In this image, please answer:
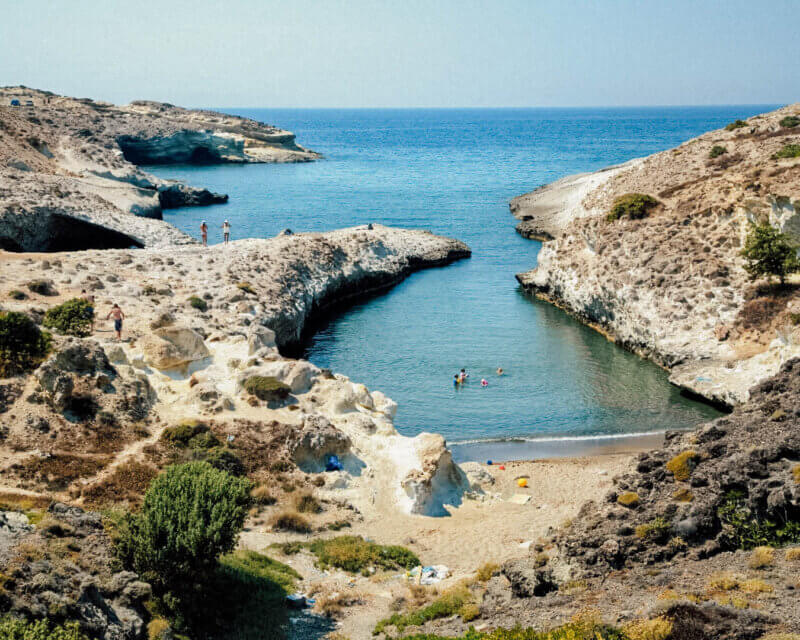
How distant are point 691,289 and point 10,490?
46096mm

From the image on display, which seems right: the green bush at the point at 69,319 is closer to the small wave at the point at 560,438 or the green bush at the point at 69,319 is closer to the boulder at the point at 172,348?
the boulder at the point at 172,348

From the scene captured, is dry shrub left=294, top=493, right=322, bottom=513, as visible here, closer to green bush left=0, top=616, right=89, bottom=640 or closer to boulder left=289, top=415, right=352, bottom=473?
boulder left=289, top=415, right=352, bottom=473

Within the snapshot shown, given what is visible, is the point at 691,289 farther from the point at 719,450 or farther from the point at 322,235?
the point at 322,235

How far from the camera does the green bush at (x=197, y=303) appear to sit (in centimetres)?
5009

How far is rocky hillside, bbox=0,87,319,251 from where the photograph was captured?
69.3 meters

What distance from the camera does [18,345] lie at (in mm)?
34344

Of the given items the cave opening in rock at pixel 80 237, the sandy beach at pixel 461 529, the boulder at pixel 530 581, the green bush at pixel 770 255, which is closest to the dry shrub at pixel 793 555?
the boulder at pixel 530 581


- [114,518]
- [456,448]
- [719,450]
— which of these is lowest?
[456,448]

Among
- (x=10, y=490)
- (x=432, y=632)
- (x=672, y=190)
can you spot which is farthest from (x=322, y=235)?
(x=432, y=632)

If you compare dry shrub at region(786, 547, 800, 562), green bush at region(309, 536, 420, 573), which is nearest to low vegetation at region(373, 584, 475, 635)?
green bush at region(309, 536, 420, 573)

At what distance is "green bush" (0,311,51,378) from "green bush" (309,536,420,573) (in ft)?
52.9

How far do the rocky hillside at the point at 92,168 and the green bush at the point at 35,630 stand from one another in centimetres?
5330

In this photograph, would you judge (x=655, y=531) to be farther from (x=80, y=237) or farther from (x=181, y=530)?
(x=80, y=237)

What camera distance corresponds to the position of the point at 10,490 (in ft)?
89.7
